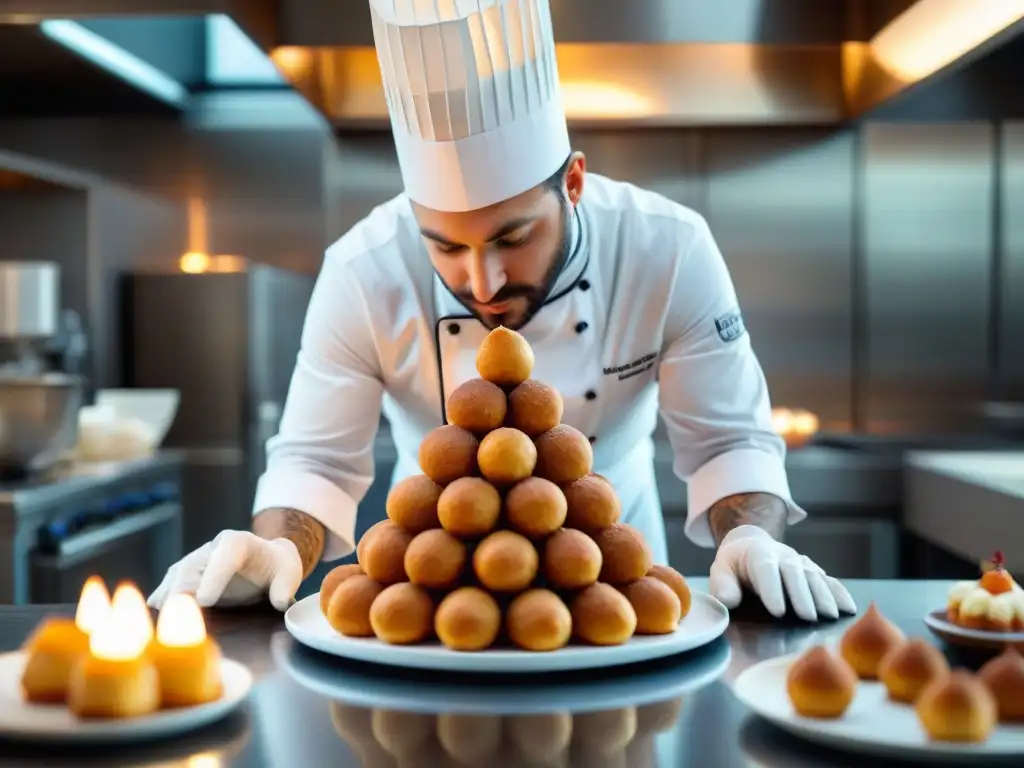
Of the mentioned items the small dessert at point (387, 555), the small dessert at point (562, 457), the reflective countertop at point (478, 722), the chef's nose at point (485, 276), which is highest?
the chef's nose at point (485, 276)

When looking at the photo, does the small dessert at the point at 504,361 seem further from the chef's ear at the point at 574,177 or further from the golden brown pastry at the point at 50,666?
the chef's ear at the point at 574,177

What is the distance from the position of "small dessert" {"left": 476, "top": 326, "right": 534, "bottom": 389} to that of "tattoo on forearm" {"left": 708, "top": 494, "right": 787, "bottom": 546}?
717 millimetres

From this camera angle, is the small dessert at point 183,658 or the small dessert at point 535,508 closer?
the small dessert at point 183,658

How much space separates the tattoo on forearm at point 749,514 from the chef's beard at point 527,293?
0.42 meters

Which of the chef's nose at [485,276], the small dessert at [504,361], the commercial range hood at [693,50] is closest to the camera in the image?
the small dessert at [504,361]

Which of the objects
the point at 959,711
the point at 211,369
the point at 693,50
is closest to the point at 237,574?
the point at 959,711

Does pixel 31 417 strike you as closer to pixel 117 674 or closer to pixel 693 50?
pixel 693 50

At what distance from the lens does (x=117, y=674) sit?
0.86 m

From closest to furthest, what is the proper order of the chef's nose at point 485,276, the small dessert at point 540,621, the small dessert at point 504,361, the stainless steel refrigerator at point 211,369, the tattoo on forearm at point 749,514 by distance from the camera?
the small dessert at point 540,621, the small dessert at point 504,361, the chef's nose at point 485,276, the tattoo on forearm at point 749,514, the stainless steel refrigerator at point 211,369

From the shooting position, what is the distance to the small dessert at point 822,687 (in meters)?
0.86

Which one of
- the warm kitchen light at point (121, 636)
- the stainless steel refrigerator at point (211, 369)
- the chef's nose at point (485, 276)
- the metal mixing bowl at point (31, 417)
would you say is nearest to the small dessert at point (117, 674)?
the warm kitchen light at point (121, 636)

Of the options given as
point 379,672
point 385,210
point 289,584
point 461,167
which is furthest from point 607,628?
point 385,210

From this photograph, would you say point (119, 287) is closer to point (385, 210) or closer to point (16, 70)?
point (16, 70)

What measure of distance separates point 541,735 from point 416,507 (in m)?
0.27
